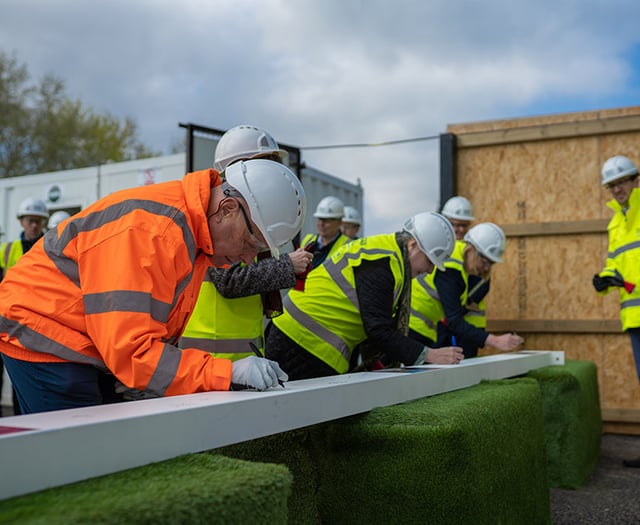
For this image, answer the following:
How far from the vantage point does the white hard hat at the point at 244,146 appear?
418 cm

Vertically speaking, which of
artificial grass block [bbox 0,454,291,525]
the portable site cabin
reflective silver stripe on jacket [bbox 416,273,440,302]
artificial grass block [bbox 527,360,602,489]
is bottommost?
artificial grass block [bbox 527,360,602,489]

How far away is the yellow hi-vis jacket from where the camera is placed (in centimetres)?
614

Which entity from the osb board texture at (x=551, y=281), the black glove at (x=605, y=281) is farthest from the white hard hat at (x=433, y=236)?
the osb board texture at (x=551, y=281)

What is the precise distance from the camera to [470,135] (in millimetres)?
8328

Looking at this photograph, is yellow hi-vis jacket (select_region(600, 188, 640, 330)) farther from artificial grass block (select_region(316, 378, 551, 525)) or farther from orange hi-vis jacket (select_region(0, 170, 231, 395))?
orange hi-vis jacket (select_region(0, 170, 231, 395))

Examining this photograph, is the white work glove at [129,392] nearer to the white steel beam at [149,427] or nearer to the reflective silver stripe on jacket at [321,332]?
the white steel beam at [149,427]

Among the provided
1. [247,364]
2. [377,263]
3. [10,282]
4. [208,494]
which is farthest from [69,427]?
[377,263]

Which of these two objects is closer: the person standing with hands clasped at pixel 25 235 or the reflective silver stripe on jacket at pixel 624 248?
the reflective silver stripe on jacket at pixel 624 248

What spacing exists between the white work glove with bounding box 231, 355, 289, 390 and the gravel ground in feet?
8.75

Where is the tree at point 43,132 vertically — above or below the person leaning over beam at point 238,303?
above

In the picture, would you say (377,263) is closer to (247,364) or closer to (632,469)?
(247,364)

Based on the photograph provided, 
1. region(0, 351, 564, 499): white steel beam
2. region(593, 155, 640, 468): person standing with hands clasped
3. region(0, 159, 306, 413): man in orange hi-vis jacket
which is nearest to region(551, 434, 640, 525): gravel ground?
region(593, 155, 640, 468): person standing with hands clasped

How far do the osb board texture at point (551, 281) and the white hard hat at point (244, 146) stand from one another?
4469 mm

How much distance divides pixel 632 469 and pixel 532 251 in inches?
109
